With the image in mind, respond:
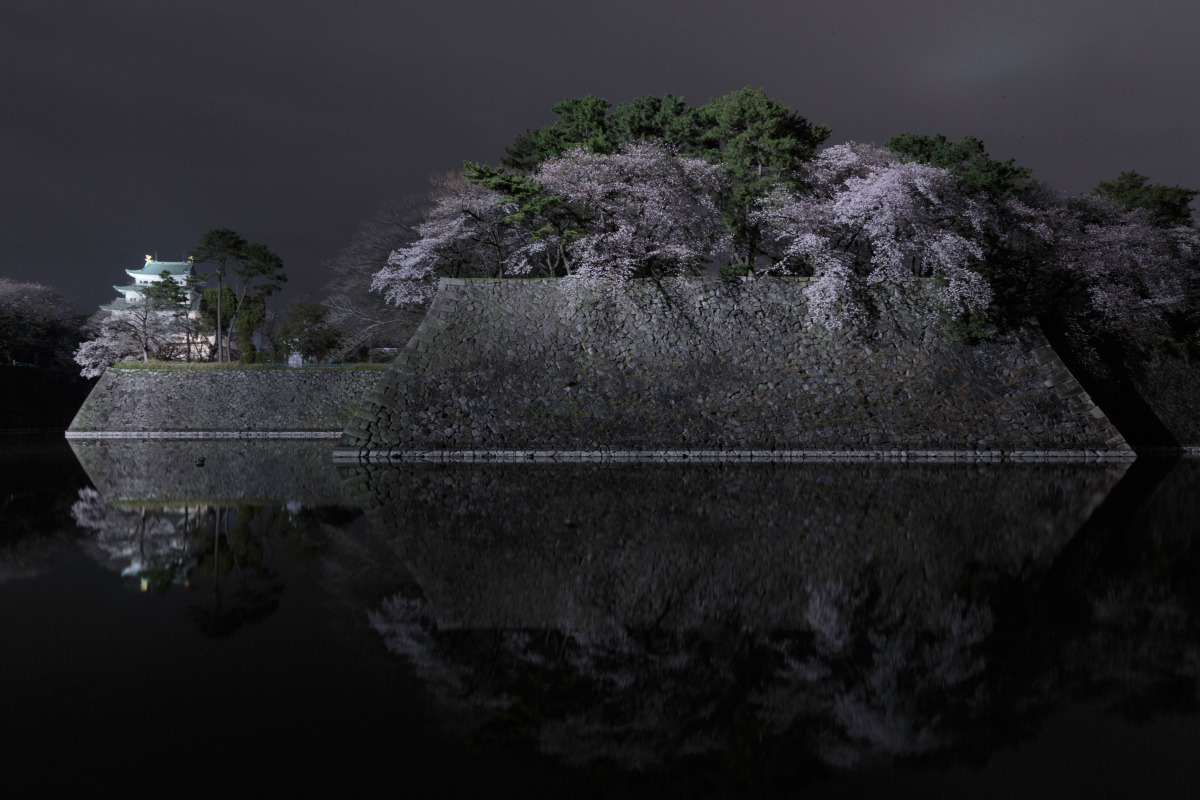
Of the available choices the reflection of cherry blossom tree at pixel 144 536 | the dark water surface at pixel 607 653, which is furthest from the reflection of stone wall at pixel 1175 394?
the reflection of cherry blossom tree at pixel 144 536

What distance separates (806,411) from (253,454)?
41.4ft

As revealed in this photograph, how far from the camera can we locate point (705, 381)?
53.9ft

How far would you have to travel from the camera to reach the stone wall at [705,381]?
15.8 m

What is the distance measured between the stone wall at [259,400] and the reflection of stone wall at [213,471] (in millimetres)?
4421

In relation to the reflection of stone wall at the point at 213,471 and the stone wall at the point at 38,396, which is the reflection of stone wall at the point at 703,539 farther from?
the stone wall at the point at 38,396

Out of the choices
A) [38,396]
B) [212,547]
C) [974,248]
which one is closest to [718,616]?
[212,547]

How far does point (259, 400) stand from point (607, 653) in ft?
83.6

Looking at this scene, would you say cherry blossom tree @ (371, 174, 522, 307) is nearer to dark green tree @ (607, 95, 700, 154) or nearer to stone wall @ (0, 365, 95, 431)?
dark green tree @ (607, 95, 700, 154)

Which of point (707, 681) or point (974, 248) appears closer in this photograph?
point (707, 681)

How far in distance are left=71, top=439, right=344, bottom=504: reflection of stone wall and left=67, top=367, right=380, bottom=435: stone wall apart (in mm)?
4421

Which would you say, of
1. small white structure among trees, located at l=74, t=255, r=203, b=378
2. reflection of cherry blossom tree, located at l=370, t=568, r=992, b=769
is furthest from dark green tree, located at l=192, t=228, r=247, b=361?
reflection of cherry blossom tree, located at l=370, t=568, r=992, b=769

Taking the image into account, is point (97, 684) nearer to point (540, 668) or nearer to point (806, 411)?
point (540, 668)

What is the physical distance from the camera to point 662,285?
17.7 meters

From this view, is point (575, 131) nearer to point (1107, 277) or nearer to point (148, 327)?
point (1107, 277)
